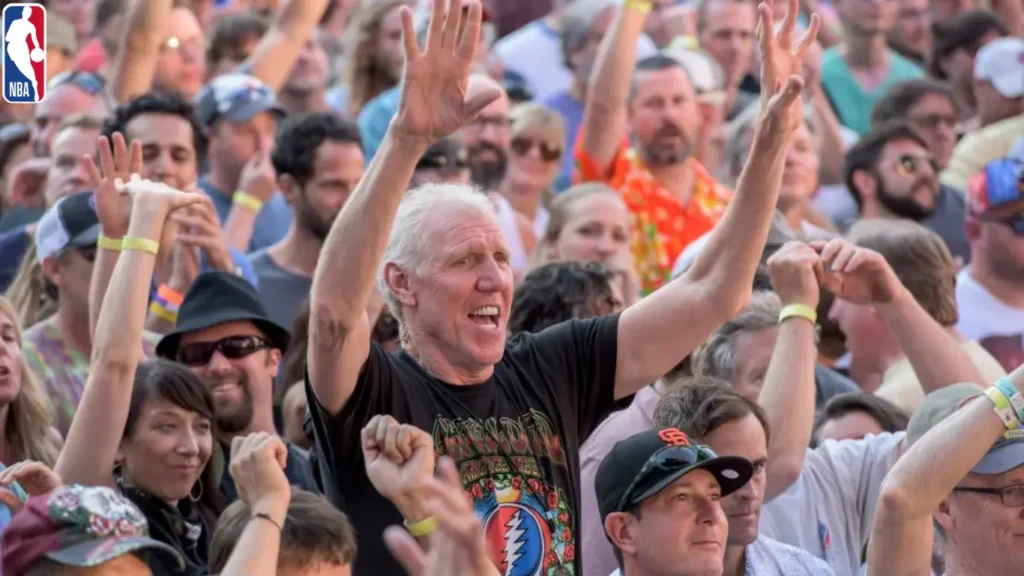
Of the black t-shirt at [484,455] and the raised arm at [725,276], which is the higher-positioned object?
the raised arm at [725,276]

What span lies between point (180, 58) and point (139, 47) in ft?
1.84

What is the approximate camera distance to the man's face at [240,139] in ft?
25.2

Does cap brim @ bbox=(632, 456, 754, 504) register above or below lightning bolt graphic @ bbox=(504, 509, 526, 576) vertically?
above

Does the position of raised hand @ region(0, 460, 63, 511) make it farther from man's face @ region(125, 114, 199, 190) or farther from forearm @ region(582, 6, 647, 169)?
forearm @ region(582, 6, 647, 169)

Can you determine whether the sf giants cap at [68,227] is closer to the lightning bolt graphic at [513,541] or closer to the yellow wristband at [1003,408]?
the lightning bolt graphic at [513,541]

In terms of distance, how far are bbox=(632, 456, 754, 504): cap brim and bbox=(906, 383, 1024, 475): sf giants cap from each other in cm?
46

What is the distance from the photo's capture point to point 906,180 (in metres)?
8.12

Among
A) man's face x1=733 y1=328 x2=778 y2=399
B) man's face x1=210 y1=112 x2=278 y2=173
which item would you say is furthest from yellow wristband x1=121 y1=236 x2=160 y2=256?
man's face x1=210 y1=112 x2=278 y2=173

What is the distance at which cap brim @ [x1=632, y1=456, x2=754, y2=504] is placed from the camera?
13.7ft

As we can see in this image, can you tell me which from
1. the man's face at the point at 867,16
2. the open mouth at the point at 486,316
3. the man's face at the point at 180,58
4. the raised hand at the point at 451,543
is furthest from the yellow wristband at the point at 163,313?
the man's face at the point at 867,16

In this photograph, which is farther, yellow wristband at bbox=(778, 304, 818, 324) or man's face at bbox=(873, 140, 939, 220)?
Answer: man's face at bbox=(873, 140, 939, 220)

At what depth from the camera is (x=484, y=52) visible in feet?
31.8

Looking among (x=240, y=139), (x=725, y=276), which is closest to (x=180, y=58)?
(x=240, y=139)

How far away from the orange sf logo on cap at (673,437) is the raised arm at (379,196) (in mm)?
759
